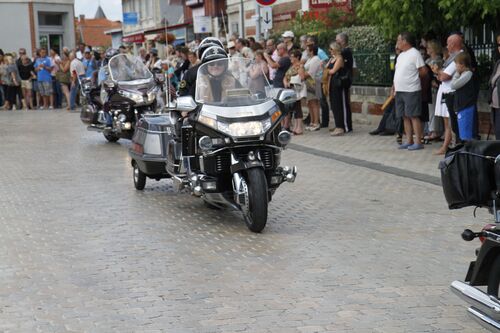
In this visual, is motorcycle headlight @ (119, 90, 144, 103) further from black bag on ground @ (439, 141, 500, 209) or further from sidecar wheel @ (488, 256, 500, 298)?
sidecar wheel @ (488, 256, 500, 298)

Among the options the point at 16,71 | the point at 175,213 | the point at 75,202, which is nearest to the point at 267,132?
the point at 175,213

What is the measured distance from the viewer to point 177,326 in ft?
18.0

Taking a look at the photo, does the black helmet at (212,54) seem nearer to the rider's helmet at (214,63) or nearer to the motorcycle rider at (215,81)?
the rider's helmet at (214,63)

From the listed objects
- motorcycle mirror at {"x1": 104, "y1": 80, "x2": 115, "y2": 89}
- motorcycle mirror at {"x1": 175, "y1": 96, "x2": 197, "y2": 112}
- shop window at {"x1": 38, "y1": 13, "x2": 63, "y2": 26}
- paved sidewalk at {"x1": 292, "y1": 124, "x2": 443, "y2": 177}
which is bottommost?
paved sidewalk at {"x1": 292, "y1": 124, "x2": 443, "y2": 177}

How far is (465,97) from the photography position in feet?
40.9

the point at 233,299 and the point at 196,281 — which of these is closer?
the point at 233,299

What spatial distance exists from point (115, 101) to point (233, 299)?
10581mm

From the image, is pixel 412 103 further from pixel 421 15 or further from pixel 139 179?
pixel 139 179

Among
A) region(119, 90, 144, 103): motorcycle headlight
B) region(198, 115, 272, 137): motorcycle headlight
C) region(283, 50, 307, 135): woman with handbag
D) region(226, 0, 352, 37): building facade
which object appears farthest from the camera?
region(226, 0, 352, 37): building facade

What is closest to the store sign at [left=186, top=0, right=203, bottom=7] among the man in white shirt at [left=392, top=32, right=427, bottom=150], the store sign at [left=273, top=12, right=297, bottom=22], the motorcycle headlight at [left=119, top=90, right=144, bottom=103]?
the store sign at [left=273, top=12, right=297, bottom=22]

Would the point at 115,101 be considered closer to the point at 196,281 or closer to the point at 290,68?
the point at 290,68

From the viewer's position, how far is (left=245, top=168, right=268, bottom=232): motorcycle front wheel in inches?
317

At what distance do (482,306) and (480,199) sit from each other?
23.5 inches

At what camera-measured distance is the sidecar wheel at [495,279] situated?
16.0 ft
